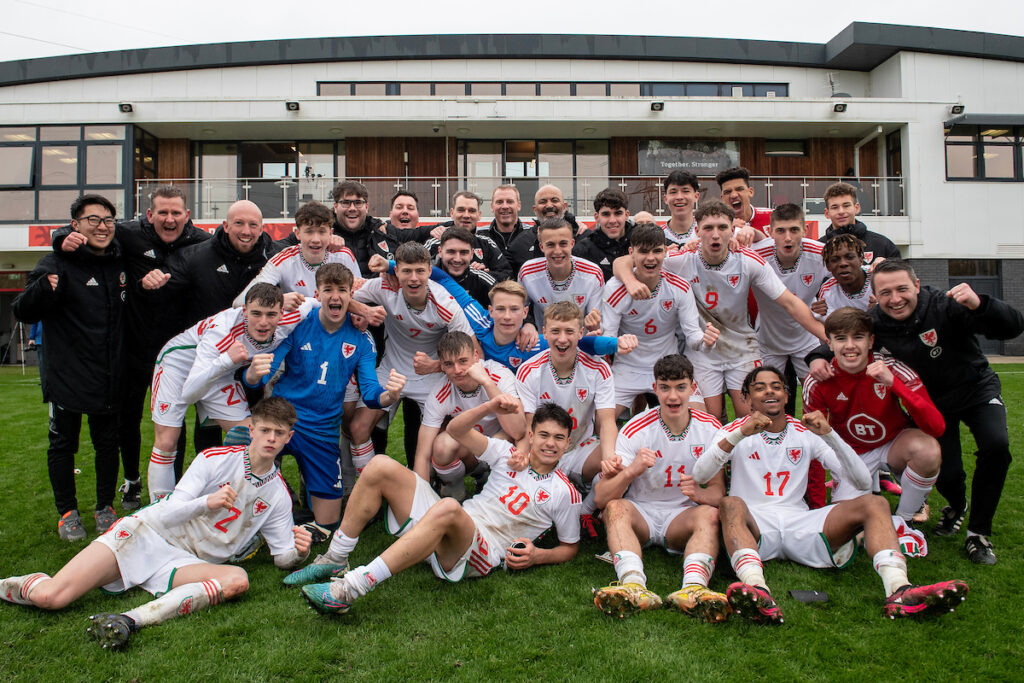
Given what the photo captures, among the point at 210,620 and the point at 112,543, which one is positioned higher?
Answer: the point at 112,543

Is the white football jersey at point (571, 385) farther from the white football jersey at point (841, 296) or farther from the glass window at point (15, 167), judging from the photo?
the glass window at point (15, 167)

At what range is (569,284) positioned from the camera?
17.6 feet

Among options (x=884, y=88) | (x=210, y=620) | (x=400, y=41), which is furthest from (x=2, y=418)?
(x=884, y=88)

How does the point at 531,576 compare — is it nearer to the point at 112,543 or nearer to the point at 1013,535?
the point at 112,543

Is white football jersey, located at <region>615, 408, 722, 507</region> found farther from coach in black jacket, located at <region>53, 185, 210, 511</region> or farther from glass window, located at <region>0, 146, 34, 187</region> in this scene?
glass window, located at <region>0, 146, 34, 187</region>

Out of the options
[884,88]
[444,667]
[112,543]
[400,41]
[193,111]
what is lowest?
[444,667]

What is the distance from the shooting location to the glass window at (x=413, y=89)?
70.0 feet

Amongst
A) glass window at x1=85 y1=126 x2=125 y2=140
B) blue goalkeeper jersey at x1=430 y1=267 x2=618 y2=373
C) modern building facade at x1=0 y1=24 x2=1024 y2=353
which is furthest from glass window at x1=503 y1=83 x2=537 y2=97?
blue goalkeeper jersey at x1=430 y1=267 x2=618 y2=373

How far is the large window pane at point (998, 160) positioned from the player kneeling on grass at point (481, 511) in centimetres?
2190

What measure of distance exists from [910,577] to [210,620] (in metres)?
3.82

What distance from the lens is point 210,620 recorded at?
3.29 m

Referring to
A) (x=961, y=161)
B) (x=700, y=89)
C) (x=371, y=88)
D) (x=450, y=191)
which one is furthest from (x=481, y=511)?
(x=961, y=161)

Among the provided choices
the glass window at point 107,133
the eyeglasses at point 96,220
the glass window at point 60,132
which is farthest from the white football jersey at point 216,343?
the glass window at point 60,132

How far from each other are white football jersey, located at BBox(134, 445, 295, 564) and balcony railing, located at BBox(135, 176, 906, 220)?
45.6ft
